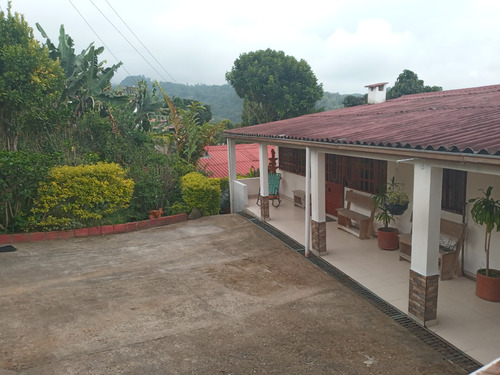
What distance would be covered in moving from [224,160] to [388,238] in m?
9.99

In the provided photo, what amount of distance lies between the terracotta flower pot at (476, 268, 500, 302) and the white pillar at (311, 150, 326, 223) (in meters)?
3.11

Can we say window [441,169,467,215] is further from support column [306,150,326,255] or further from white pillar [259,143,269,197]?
white pillar [259,143,269,197]

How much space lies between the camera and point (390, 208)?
837 centimetres

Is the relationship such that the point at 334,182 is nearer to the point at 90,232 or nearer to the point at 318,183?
the point at 318,183

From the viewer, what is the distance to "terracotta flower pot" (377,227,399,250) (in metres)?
8.60

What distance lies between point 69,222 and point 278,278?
5.97 metres

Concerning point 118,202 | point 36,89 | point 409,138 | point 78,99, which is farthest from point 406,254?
point 78,99

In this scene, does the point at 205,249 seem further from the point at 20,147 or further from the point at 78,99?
the point at 78,99

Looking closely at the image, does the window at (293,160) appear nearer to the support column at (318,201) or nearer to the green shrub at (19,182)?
the support column at (318,201)

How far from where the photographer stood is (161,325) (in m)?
5.64

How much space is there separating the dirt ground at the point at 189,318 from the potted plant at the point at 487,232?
167 cm

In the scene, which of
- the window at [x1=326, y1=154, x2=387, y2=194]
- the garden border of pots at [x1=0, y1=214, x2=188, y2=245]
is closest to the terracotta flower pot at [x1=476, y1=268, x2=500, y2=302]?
the window at [x1=326, y1=154, x2=387, y2=194]

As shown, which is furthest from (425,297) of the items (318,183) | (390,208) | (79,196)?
(79,196)

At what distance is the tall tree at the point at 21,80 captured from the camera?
10922mm
